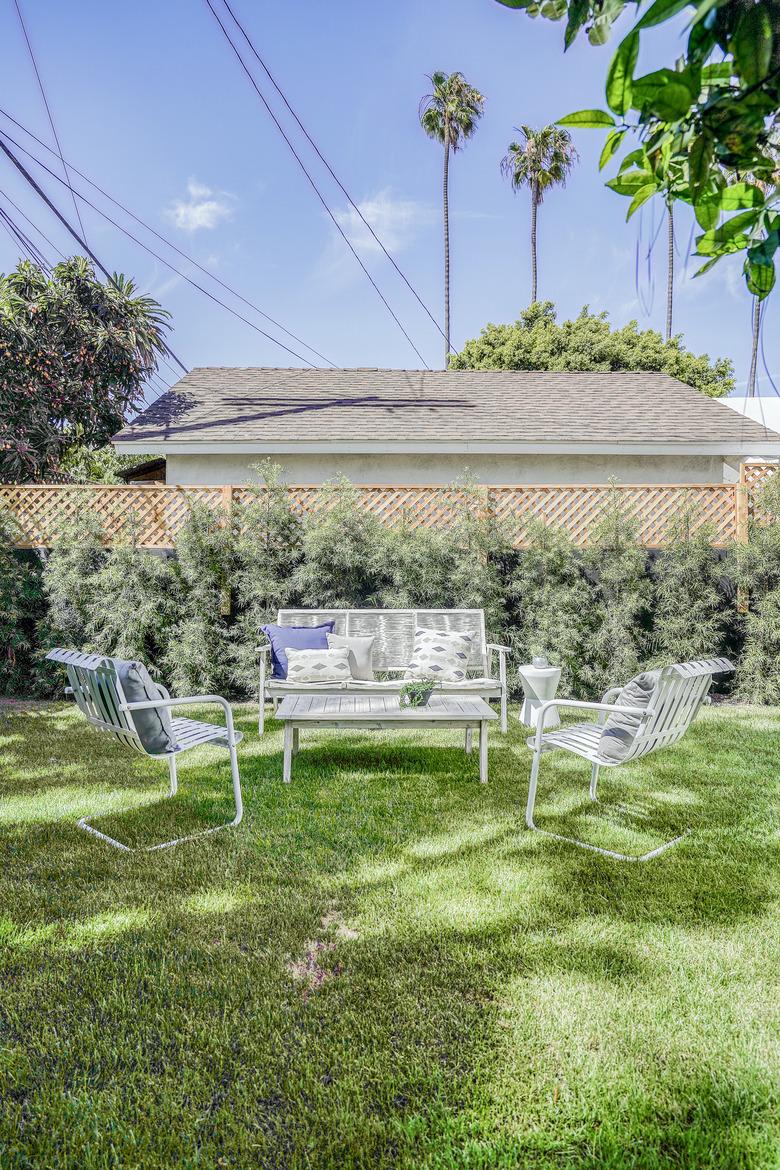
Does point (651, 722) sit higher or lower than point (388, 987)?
higher

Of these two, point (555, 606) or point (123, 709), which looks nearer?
point (123, 709)

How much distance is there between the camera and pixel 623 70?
758 millimetres

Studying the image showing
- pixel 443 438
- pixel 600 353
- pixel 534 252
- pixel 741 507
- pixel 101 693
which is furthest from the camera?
pixel 534 252

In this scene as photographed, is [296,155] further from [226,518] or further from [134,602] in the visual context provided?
[134,602]

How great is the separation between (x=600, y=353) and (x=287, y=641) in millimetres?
15049

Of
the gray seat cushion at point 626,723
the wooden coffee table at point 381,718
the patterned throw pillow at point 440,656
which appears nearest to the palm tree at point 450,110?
the patterned throw pillow at point 440,656

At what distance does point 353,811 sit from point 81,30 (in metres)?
11.0

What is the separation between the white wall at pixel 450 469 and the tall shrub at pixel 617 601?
8.89ft

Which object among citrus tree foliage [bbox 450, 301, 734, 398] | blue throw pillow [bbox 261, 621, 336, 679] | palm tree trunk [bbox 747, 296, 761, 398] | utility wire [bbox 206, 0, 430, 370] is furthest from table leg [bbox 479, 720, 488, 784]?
citrus tree foliage [bbox 450, 301, 734, 398]

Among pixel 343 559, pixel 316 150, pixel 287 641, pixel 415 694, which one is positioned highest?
pixel 316 150

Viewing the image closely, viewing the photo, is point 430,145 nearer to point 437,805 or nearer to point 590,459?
point 590,459

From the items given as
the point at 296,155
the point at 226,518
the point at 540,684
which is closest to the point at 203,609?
the point at 226,518

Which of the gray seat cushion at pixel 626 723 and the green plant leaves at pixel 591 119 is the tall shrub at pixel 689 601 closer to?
the gray seat cushion at pixel 626 723

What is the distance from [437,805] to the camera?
3770 millimetres
